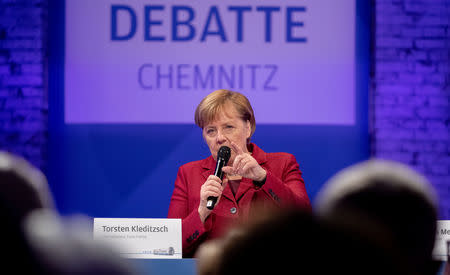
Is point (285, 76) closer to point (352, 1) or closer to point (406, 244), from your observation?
point (352, 1)

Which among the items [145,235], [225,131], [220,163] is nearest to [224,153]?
[220,163]

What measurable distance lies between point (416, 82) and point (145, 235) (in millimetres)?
2967

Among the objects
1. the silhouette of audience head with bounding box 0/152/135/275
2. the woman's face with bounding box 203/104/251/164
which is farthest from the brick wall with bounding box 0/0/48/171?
the silhouette of audience head with bounding box 0/152/135/275

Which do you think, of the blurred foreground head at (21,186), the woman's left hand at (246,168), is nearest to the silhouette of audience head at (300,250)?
the blurred foreground head at (21,186)

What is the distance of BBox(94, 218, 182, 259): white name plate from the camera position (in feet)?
7.45

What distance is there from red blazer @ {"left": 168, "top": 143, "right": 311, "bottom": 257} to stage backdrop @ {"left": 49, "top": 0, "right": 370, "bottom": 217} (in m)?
1.72

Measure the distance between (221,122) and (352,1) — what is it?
234cm

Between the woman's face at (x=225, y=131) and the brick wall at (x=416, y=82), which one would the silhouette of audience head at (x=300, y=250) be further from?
the brick wall at (x=416, y=82)

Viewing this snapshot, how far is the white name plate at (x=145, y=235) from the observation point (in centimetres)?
227

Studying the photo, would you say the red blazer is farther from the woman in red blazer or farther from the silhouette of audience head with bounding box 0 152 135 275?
the silhouette of audience head with bounding box 0 152 135 275

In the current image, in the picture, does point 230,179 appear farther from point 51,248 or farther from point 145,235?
point 51,248

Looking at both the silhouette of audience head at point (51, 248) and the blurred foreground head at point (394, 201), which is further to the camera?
the blurred foreground head at point (394, 201)

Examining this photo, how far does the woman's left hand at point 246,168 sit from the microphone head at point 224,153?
2.4 inches

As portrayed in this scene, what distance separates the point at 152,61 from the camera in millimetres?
4566
